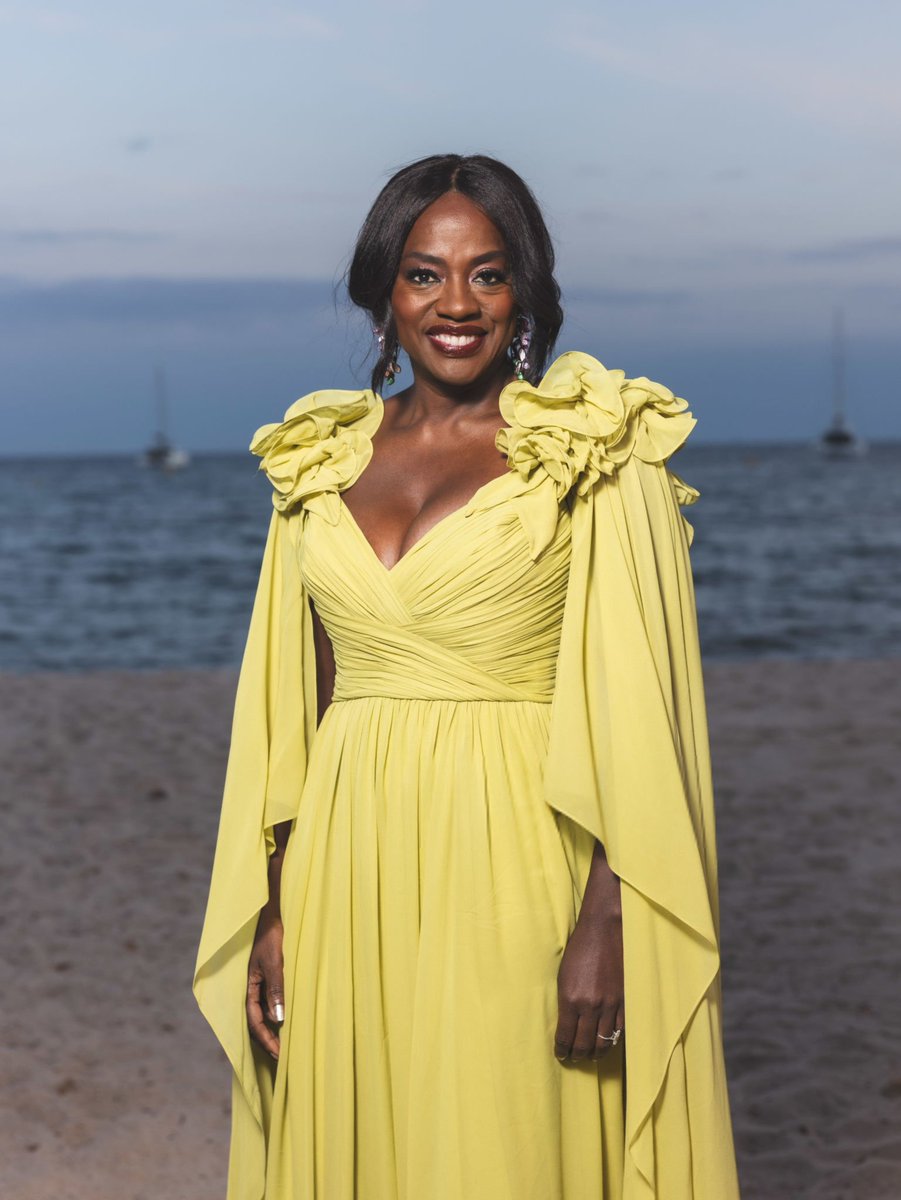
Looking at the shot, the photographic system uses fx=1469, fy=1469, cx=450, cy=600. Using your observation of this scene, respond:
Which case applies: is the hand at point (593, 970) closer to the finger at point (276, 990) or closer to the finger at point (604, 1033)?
the finger at point (604, 1033)

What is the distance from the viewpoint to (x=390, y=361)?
2547 millimetres

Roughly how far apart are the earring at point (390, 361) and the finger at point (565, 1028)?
110cm

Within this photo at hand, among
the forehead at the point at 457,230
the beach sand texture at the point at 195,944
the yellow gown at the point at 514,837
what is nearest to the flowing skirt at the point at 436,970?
the yellow gown at the point at 514,837

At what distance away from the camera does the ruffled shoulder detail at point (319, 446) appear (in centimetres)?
240

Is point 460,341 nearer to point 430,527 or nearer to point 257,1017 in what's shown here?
point 430,527

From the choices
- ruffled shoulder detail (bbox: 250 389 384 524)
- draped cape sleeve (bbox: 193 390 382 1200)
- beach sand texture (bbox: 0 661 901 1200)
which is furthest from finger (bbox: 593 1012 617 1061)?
beach sand texture (bbox: 0 661 901 1200)

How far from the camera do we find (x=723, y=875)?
6.29m

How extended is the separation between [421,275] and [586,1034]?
3.88ft

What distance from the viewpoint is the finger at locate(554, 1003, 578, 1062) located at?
2139mm

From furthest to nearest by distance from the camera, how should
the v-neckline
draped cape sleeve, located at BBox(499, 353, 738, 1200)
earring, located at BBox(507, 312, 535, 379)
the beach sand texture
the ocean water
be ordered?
the ocean water
the beach sand texture
earring, located at BBox(507, 312, 535, 379)
the v-neckline
draped cape sleeve, located at BBox(499, 353, 738, 1200)

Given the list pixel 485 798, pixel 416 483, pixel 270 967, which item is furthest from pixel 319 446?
pixel 270 967

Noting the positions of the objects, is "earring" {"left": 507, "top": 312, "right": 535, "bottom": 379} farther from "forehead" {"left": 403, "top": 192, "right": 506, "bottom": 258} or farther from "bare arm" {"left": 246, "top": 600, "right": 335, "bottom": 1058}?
"bare arm" {"left": 246, "top": 600, "right": 335, "bottom": 1058}

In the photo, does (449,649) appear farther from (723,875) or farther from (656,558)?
(723,875)

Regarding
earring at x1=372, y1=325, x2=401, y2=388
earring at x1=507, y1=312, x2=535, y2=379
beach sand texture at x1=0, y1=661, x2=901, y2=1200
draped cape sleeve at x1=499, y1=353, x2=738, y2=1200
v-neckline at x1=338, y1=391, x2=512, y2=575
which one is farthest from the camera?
beach sand texture at x1=0, y1=661, x2=901, y2=1200
